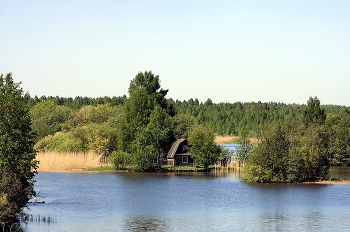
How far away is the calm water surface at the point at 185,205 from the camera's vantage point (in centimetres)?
3909

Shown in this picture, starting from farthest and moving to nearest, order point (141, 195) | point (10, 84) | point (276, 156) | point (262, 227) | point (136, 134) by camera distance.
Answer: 1. point (136, 134)
2. point (276, 156)
3. point (141, 195)
4. point (10, 84)
5. point (262, 227)

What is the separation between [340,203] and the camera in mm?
50656

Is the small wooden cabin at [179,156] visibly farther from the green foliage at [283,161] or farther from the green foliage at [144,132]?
the green foliage at [283,161]

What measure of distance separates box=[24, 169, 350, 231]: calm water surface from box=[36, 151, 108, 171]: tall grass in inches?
401

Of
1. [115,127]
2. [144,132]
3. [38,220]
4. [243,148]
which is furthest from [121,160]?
[38,220]

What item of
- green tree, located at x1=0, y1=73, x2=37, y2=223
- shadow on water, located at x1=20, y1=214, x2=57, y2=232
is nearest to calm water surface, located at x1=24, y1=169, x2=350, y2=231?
shadow on water, located at x1=20, y1=214, x2=57, y2=232

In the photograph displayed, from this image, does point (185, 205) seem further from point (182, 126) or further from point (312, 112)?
point (312, 112)

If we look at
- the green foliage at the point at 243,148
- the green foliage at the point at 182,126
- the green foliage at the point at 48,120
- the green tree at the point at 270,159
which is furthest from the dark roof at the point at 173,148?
the green foliage at the point at 48,120

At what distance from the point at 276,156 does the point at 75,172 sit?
28.6 meters

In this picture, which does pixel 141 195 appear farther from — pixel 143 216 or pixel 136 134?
pixel 136 134

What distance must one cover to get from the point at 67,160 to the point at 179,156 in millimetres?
17022

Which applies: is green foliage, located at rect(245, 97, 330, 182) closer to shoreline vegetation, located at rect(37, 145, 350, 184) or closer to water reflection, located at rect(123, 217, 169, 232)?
shoreline vegetation, located at rect(37, 145, 350, 184)

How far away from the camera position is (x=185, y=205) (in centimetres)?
4909

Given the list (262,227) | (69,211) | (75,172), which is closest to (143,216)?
(69,211)
